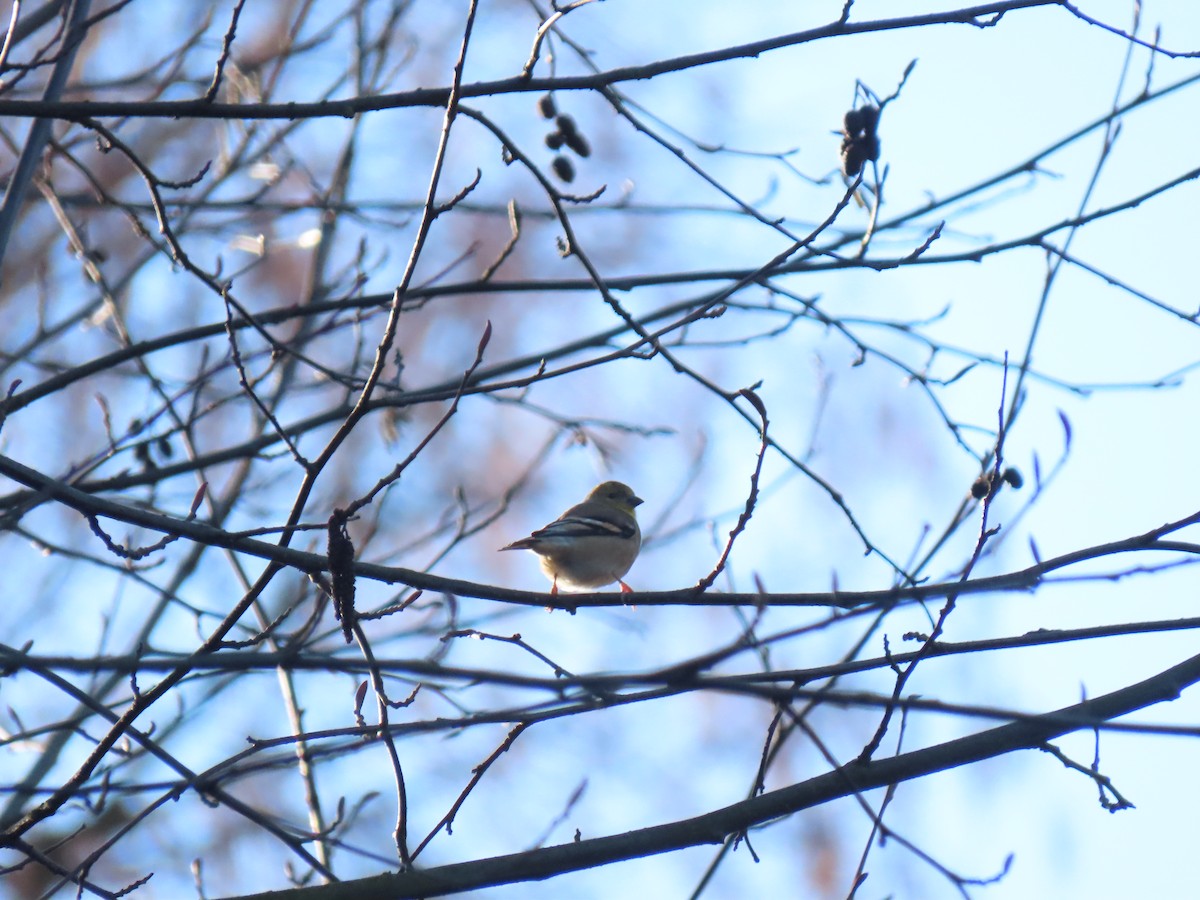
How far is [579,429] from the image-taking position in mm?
4742

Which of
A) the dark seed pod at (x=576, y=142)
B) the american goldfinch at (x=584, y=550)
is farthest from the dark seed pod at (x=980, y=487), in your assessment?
the american goldfinch at (x=584, y=550)

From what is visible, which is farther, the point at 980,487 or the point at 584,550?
the point at 584,550

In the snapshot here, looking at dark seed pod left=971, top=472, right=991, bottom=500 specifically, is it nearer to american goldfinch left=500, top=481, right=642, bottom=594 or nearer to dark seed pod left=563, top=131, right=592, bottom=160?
dark seed pod left=563, top=131, right=592, bottom=160

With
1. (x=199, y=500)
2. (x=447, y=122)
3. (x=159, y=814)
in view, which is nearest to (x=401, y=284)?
(x=447, y=122)

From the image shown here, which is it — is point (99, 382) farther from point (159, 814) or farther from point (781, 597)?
point (781, 597)

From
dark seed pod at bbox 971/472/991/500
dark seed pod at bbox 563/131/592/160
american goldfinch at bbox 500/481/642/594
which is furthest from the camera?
american goldfinch at bbox 500/481/642/594

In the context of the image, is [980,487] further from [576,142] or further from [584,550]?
[584,550]

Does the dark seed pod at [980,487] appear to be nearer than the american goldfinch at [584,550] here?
Yes

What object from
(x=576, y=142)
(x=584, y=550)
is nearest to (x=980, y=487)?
(x=576, y=142)

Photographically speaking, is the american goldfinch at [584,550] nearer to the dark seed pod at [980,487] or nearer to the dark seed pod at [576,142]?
the dark seed pod at [576,142]

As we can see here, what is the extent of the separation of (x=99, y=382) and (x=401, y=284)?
753cm

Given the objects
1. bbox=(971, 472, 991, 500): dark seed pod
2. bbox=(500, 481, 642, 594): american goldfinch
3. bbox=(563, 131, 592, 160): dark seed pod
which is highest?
bbox=(563, 131, 592, 160): dark seed pod

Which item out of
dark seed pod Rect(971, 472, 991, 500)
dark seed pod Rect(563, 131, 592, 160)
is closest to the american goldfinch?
dark seed pod Rect(563, 131, 592, 160)

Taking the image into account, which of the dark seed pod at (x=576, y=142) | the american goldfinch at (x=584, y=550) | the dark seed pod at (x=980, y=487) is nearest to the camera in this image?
the dark seed pod at (x=980, y=487)
